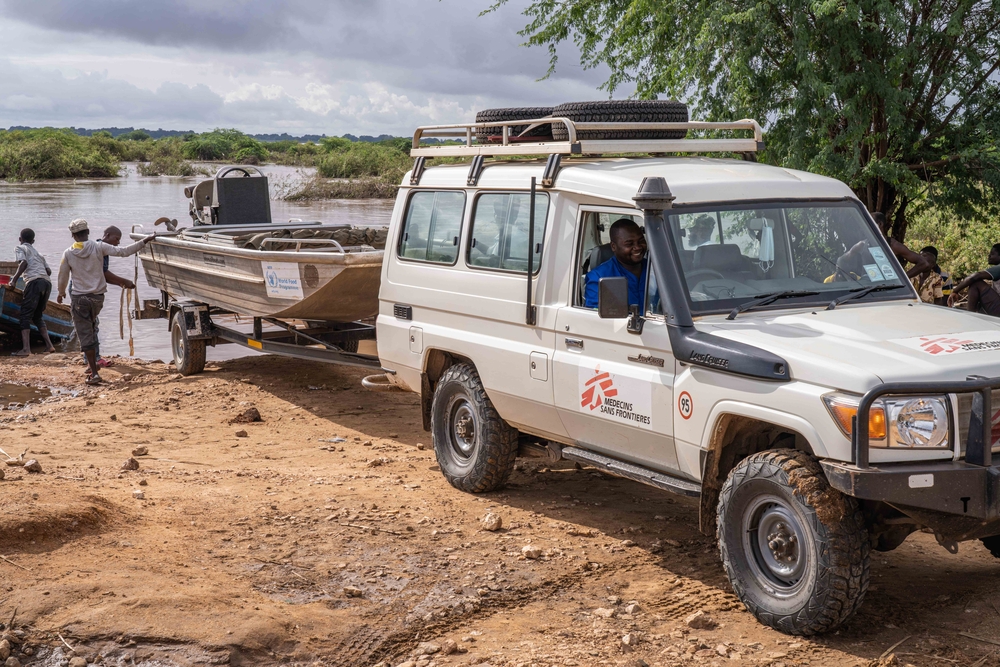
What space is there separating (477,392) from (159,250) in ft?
24.5

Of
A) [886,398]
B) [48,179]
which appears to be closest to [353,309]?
[886,398]

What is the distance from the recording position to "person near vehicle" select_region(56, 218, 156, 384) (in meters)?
11.7

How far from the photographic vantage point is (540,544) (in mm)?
5945

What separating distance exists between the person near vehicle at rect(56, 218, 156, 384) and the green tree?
7.03 metres

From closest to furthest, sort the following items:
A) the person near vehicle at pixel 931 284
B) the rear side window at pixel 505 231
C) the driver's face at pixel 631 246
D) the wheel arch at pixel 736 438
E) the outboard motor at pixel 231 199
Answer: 1. the wheel arch at pixel 736 438
2. the driver's face at pixel 631 246
3. the rear side window at pixel 505 231
4. the person near vehicle at pixel 931 284
5. the outboard motor at pixel 231 199

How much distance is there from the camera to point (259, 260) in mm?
9852

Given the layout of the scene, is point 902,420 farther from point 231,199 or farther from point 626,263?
point 231,199

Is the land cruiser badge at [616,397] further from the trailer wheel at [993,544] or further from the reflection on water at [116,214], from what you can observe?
the reflection on water at [116,214]

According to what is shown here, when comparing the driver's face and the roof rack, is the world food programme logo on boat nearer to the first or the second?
the roof rack

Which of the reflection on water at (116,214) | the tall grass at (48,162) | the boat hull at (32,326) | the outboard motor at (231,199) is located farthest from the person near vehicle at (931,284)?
the tall grass at (48,162)

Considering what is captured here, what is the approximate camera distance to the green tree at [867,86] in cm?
1069

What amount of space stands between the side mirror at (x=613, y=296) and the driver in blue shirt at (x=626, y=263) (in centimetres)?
50

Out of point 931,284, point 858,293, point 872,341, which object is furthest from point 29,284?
point 872,341

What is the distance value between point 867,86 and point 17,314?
11633 mm
